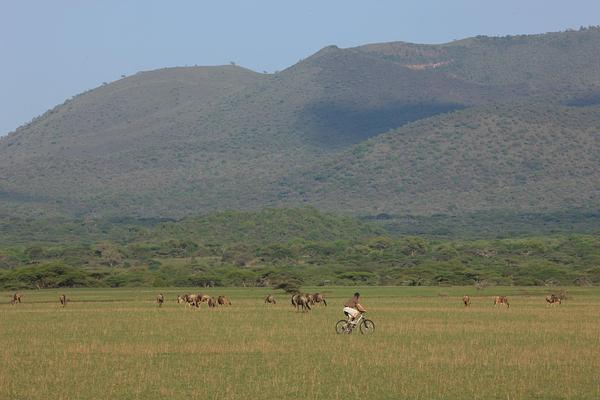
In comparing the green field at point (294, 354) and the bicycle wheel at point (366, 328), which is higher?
the bicycle wheel at point (366, 328)

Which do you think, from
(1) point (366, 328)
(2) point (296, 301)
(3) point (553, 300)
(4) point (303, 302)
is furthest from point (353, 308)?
(3) point (553, 300)

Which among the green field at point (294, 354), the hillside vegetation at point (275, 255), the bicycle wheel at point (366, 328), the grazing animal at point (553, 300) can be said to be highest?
the hillside vegetation at point (275, 255)

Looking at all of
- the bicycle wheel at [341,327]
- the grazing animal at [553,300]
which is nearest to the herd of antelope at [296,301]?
the grazing animal at [553,300]

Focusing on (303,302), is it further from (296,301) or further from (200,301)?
(200,301)

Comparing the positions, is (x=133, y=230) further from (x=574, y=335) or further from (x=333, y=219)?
(x=574, y=335)

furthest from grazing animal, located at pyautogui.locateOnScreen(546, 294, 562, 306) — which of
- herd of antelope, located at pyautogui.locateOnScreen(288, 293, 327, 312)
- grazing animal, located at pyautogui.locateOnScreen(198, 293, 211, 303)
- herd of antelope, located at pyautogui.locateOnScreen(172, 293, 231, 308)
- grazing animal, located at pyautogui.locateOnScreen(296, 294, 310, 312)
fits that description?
grazing animal, located at pyautogui.locateOnScreen(198, 293, 211, 303)

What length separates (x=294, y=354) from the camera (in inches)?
1240

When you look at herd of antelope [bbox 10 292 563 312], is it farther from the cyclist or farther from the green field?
the cyclist

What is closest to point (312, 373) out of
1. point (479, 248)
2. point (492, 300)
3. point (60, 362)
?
point (60, 362)

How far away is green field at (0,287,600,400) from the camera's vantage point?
25.0 m

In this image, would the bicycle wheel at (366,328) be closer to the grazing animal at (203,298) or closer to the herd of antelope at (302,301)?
the herd of antelope at (302,301)

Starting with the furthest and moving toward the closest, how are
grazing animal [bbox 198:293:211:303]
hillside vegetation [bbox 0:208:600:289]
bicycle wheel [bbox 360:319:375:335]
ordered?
hillside vegetation [bbox 0:208:600:289] → grazing animal [bbox 198:293:211:303] → bicycle wheel [bbox 360:319:375:335]

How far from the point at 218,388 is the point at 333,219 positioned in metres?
132

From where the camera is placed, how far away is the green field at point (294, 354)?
2502 centimetres
